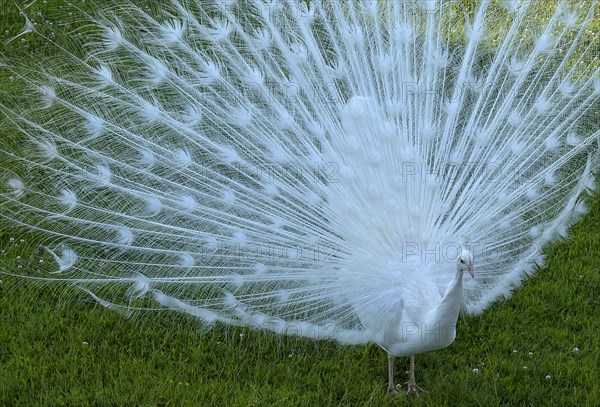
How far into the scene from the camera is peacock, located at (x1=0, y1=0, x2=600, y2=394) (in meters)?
4.47

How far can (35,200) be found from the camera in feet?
15.8

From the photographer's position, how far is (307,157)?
4.62 meters

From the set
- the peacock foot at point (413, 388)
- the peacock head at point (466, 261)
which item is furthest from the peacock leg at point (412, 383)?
the peacock head at point (466, 261)

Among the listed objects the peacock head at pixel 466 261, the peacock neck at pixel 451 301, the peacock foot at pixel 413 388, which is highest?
the peacock head at pixel 466 261

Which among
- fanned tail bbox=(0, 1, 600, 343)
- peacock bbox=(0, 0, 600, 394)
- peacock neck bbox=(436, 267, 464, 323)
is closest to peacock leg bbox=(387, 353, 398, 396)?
peacock bbox=(0, 0, 600, 394)

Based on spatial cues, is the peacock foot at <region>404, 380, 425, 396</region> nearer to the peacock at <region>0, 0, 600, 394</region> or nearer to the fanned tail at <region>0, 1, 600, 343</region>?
the peacock at <region>0, 0, 600, 394</region>

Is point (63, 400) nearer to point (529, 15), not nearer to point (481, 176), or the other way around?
point (481, 176)

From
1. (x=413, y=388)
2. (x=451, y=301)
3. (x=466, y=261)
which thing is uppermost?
(x=466, y=261)

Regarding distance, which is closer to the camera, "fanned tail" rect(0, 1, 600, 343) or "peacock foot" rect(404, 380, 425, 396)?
"fanned tail" rect(0, 1, 600, 343)

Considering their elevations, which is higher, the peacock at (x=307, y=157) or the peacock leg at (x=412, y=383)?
the peacock at (x=307, y=157)

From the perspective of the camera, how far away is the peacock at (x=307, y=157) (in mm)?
4473

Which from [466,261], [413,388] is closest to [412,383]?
[413,388]

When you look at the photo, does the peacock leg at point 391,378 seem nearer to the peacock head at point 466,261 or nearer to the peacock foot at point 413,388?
the peacock foot at point 413,388

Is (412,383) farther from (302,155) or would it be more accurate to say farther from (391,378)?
(302,155)
